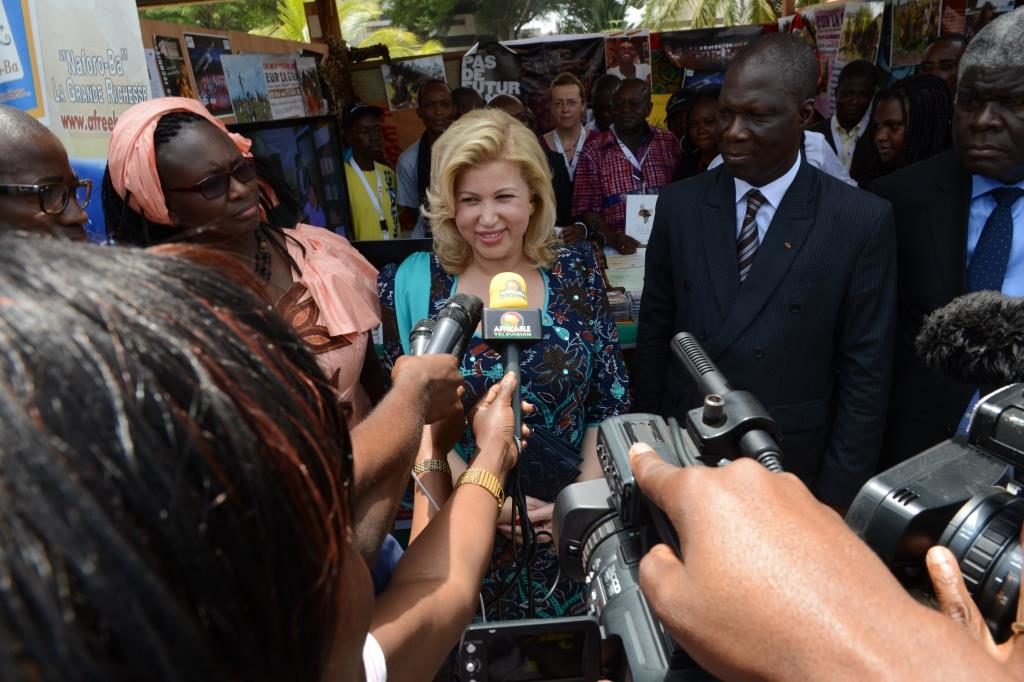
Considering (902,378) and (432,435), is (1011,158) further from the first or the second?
(432,435)

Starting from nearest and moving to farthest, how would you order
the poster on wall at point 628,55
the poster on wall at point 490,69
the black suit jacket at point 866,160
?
1. the black suit jacket at point 866,160
2. the poster on wall at point 490,69
3. the poster on wall at point 628,55

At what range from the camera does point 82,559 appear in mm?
352

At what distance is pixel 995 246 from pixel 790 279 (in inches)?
22.3

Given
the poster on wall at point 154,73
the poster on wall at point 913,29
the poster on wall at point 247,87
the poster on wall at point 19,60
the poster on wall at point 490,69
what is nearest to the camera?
the poster on wall at point 19,60

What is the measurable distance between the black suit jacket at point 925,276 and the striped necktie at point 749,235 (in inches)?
17.5

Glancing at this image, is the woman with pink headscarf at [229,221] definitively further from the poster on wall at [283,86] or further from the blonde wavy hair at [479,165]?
the poster on wall at [283,86]

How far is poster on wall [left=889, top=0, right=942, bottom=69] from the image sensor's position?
581cm

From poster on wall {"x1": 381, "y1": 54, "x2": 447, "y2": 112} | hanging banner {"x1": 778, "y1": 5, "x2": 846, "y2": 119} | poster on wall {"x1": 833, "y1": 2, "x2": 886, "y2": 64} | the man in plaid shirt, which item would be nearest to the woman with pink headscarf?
the man in plaid shirt

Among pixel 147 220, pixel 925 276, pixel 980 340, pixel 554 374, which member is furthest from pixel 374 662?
pixel 925 276

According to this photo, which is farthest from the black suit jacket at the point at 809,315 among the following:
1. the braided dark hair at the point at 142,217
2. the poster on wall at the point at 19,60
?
the poster on wall at the point at 19,60

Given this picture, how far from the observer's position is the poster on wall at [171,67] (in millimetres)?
2858

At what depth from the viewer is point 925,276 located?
209 centimetres

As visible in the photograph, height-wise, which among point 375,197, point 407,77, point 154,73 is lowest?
point 375,197

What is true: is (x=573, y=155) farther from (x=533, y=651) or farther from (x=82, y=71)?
(x=533, y=651)
